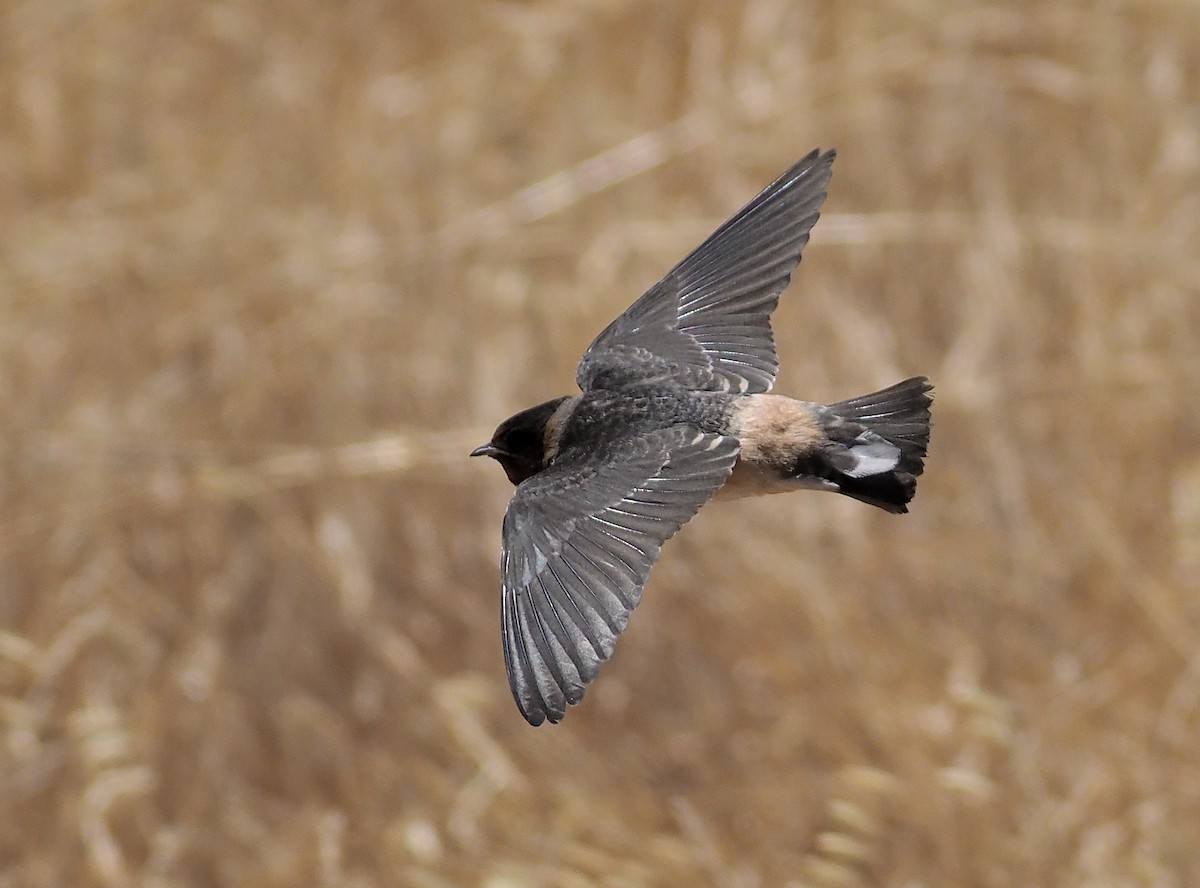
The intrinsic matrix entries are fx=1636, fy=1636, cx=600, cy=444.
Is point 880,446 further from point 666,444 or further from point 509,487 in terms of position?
point 509,487

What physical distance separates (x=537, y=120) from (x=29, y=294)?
4.46ft

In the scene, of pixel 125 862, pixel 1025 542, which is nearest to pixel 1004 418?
pixel 1025 542

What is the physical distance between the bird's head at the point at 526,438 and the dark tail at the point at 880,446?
29cm

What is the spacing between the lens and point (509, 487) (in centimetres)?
349

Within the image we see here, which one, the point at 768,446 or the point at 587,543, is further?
the point at 768,446

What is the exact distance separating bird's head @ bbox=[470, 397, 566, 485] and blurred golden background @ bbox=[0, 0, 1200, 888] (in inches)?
30.3

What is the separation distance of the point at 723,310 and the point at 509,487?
63.1 inches

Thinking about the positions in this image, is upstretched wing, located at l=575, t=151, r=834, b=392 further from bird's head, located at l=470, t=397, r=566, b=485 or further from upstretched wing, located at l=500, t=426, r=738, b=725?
upstretched wing, located at l=500, t=426, r=738, b=725

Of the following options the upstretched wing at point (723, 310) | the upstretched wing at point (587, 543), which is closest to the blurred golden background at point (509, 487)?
the upstretched wing at point (723, 310)

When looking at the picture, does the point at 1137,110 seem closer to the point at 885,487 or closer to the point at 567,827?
the point at 567,827

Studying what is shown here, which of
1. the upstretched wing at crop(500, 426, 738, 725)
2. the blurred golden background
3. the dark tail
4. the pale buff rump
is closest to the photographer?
the upstretched wing at crop(500, 426, 738, 725)

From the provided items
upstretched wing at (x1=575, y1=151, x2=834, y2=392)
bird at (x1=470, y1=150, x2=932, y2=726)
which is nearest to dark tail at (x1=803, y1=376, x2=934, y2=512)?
bird at (x1=470, y1=150, x2=932, y2=726)

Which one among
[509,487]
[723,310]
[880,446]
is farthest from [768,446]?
[509,487]

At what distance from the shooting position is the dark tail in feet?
5.31
